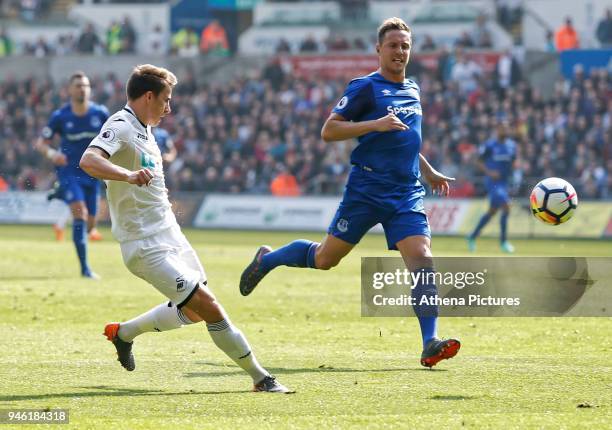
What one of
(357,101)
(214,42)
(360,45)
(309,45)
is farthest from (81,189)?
(214,42)

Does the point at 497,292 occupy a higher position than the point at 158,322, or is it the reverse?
the point at 158,322

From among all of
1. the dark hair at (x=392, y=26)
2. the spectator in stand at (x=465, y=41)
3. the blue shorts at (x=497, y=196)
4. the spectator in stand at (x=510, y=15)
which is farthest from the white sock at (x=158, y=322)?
the spectator in stand at (x=510, y=15)

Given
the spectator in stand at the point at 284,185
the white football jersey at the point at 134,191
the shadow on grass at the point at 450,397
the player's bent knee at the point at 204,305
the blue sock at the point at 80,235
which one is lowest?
the spectator in stand at the point at 284,185

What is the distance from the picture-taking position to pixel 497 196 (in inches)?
926

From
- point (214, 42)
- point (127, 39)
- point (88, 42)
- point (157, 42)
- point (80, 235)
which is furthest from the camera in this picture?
point (157, 42)

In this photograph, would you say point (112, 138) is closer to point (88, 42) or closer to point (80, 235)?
point (80, 235)

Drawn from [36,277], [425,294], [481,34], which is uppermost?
[425,294]

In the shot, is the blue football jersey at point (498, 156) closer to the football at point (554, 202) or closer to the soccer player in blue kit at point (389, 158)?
the football at point (554, 202)

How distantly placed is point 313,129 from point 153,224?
27.2m

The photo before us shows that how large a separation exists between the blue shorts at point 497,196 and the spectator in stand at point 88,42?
2216cm

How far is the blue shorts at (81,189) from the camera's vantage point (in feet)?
55.6

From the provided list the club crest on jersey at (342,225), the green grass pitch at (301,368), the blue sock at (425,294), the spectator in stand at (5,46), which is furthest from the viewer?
the spectator in stand at (5,46)

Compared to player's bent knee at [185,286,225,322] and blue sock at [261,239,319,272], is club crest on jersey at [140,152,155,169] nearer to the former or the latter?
player's bent knee at [185,286,225,322]

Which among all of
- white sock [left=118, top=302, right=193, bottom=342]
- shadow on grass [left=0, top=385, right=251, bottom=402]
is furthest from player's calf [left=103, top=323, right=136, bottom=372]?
shadow on grass [left=0, top=385, right=251, bottom=402]
